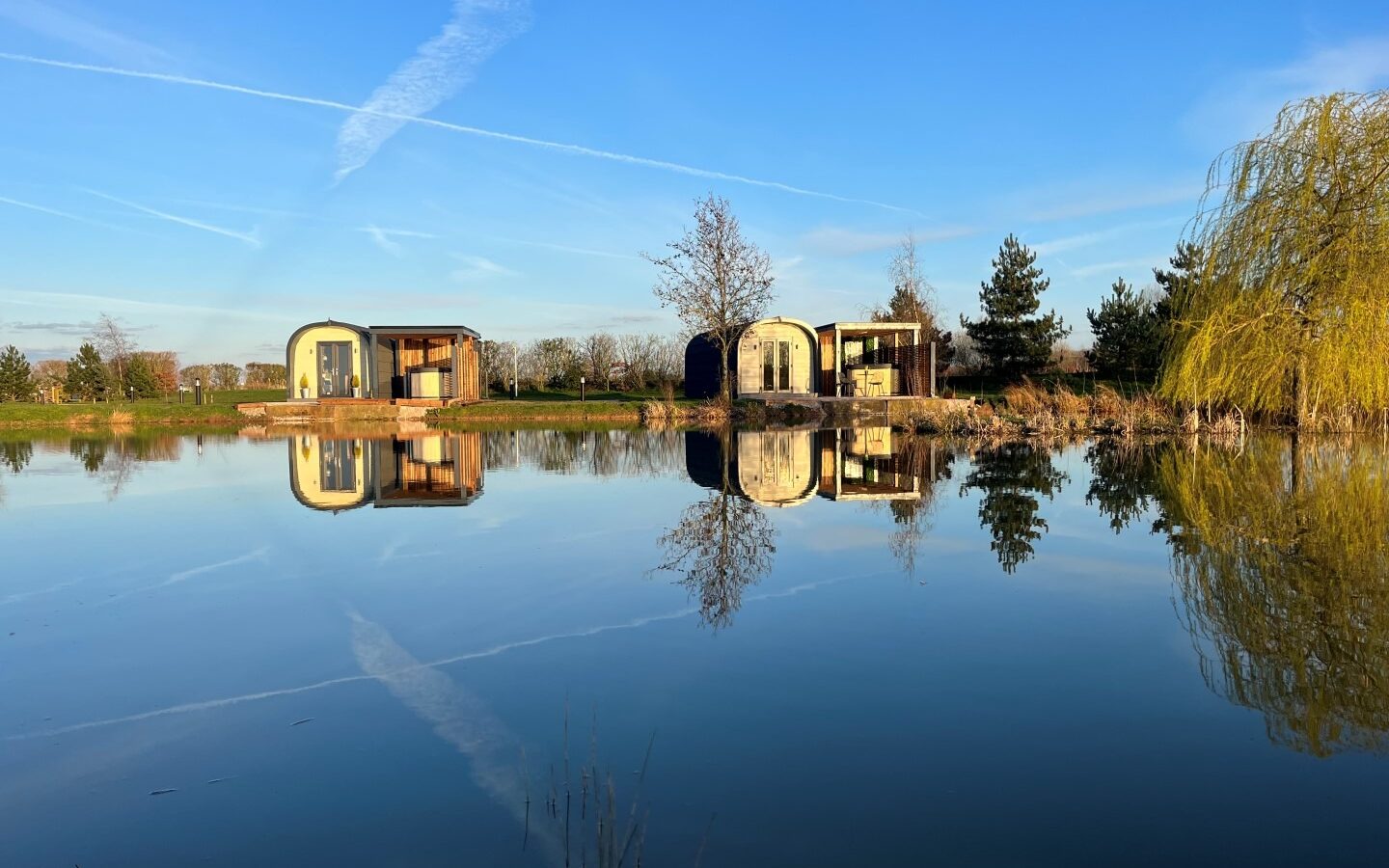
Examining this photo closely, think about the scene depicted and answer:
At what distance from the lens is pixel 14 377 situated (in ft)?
160

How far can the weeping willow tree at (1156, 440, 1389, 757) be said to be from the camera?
3881 mm

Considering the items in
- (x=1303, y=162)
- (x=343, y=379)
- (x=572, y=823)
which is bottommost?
(x=572, y=823)

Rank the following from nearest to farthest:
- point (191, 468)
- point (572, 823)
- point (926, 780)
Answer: point (572, 823) < point (926, 780) < point (191, 468)

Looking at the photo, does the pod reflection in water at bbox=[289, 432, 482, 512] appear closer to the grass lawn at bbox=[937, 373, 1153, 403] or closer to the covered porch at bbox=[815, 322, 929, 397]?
the covered porch at bbox=[815, 322, 929, 397]

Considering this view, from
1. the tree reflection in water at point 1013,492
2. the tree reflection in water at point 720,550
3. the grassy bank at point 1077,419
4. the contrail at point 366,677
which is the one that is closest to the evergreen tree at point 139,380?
the grassy bank at point 1077,419

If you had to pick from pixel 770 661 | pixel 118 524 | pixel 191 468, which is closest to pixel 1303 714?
pixel 770 661

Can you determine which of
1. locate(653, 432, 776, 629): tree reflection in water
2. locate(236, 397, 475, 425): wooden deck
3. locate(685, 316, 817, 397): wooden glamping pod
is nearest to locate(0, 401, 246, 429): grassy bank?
locate(236, 397, 475, 425): wooden deck

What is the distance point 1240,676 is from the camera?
171 inches

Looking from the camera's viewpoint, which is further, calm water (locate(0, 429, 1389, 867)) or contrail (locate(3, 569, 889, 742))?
contrail (locate(3, 569, 889, 742))

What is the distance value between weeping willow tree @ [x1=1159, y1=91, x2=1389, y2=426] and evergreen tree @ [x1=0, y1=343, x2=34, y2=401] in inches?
2113

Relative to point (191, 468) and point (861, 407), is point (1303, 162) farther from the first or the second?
point (191, 468)

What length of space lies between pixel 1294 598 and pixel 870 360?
28707 millimetres

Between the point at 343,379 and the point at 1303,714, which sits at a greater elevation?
the point at 343,379

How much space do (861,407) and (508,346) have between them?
23.3 metres
